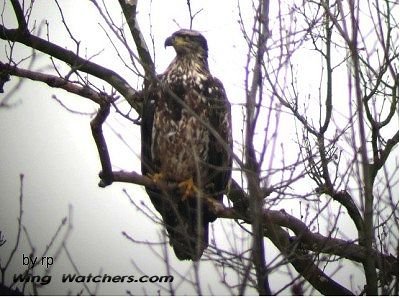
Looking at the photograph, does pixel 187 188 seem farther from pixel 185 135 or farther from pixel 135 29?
pixel 135 29

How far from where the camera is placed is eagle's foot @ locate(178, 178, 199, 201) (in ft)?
10.8

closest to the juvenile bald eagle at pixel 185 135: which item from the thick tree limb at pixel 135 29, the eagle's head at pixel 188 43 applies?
the eagle's head at pixel 188 43

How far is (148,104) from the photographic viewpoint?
3.44m

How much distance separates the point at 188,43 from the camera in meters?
3.55

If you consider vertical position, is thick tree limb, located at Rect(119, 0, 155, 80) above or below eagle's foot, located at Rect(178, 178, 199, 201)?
above

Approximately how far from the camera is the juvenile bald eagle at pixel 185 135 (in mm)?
3307

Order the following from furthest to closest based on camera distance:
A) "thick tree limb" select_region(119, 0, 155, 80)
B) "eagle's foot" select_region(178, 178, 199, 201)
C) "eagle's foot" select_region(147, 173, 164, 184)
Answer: "thick tree limb" select_region(119, 0, 155, 80)
"eagle's foot" select_region(178, 178, 199, 201)
"eagle's foot" select_region(147, 173, 164, 184)

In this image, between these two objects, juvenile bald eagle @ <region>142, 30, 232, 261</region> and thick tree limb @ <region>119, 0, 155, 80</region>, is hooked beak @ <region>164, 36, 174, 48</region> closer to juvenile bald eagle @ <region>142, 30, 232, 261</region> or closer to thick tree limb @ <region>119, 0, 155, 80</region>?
juvenile bald eagle @ <region>142, 30, 232, 261</region>

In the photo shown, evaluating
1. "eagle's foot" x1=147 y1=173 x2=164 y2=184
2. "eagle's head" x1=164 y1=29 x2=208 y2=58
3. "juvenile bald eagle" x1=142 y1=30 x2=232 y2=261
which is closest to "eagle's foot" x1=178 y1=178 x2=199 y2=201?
"juvenile bald eagle" x1=142 y1=30 x2=232 y2=261

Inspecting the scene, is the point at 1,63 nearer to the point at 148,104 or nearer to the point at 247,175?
the point at 148,104

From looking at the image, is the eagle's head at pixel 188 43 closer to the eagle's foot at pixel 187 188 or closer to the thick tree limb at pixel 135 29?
the thick tree limb at pixel 135 29

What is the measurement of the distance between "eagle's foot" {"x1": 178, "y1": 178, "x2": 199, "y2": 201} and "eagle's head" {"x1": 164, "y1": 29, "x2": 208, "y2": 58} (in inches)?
33.8

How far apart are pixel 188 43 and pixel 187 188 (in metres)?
0.94

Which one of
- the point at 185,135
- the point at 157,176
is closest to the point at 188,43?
the point at 185,135
